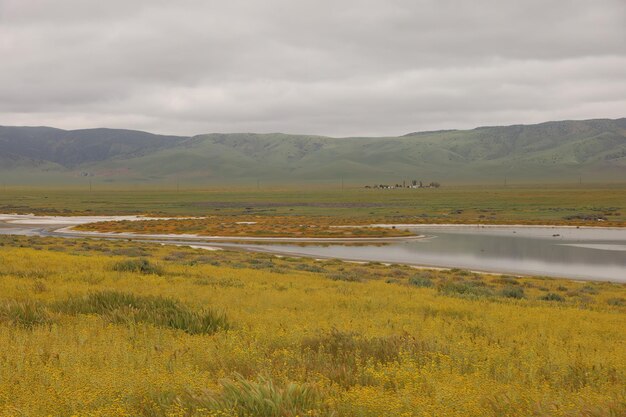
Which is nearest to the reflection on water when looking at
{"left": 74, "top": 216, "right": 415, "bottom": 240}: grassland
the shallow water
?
the shallow water

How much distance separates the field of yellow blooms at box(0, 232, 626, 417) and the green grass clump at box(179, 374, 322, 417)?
16mm

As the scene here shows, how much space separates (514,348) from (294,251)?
3983 cm

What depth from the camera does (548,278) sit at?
3234 centimetres

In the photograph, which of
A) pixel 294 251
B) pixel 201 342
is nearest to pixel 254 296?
pixel 201 342

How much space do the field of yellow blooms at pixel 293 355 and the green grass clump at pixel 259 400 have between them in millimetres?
16

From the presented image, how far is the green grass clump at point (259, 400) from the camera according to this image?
527cm

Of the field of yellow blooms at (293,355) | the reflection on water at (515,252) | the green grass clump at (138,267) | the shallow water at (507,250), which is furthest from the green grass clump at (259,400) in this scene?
the reflection on water at (515,252)

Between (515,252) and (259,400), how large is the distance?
4607cm

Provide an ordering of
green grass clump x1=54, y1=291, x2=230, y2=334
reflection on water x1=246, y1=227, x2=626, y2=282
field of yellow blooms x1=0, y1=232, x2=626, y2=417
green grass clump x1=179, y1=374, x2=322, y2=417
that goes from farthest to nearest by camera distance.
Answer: reflection on water x1=246, y1=227, x2=626, y2=282, green grass clump x1=54, y1=291, x2=230, y2=334, field of yellow blooms x1=0, y1=232, x2=626, y2=417, green grass clump x1=179, y1=374, x2=322, y2=417

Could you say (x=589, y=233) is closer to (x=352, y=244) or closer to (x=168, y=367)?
(x=352, y=244)

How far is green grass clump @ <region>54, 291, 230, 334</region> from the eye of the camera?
10.6m

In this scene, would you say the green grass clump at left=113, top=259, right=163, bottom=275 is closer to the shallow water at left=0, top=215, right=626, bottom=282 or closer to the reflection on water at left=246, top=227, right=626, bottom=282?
the shallow water at left=0, top=215, right=626, bottom=282

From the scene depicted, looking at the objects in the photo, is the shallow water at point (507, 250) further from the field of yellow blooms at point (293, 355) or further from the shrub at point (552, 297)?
the field of yellow blooms at point (293, 355)

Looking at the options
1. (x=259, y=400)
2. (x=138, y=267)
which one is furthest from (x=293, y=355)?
(x=138, y=267)
